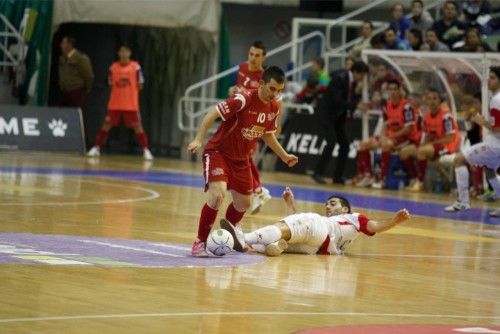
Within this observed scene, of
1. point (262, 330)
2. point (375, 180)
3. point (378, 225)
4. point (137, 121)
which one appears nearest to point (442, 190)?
point (375, 180)

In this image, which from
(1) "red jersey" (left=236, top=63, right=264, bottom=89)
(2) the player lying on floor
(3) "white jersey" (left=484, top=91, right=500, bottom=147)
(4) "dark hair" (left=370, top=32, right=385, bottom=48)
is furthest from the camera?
(4) "dark hair" (left=370, top=32, right=385, bottom=48)

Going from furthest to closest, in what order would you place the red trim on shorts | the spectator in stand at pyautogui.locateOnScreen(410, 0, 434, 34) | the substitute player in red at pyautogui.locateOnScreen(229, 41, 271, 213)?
the spectator in stand at pyautogui.locateOnScreen(410, 0, 434, 34) → the substitute player in red at pyautogui.locateOnScreen(229, 41, 271, 213) → the red trim on shorts

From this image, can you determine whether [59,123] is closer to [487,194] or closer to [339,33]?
[339,33]

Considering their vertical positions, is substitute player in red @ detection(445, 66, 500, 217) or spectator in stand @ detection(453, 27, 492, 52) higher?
spectator in stand @ detection(453, 27, 492, 52)

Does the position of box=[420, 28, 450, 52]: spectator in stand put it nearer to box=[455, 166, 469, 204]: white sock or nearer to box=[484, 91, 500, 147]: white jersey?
box=[455, 166, 469, 204]: white sock

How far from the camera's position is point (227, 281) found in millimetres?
11086

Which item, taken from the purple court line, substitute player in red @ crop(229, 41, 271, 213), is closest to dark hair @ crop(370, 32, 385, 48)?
the purple court line

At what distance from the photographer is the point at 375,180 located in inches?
1051

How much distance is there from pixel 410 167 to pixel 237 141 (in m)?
13.3

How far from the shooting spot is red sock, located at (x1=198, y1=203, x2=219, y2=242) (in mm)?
12953

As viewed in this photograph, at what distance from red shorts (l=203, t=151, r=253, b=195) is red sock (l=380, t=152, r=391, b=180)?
42.3 ft

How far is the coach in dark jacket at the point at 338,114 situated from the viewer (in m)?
26.5

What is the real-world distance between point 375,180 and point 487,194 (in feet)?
9.01

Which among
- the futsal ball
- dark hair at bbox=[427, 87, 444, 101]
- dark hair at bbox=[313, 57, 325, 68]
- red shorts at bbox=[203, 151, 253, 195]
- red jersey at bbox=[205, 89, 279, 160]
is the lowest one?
the futsal ball
